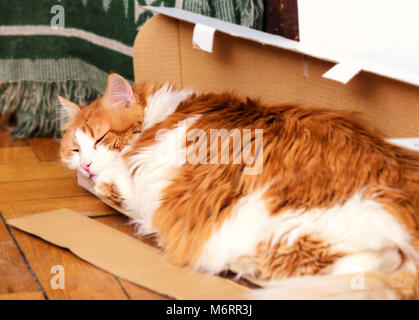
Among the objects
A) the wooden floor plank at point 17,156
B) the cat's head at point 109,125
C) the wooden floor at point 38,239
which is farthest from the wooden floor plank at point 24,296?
the wooden floor plank at point 17,156

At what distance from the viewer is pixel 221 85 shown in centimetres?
169

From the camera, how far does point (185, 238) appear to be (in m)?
1.10

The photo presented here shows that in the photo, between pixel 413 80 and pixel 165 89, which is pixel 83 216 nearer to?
pixel 165 89

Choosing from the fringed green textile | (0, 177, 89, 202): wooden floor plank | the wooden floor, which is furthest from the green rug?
(0, 177, 89, 202): wooden floor plank

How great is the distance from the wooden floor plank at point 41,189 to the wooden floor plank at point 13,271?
32cm

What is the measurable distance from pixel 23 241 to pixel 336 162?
2.40 ft

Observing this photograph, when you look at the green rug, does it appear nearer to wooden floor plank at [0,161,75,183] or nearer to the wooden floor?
the wooden floor

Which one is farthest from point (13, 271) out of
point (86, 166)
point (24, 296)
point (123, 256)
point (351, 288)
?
point (351, 288)

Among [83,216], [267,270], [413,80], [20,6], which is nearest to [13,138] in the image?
[20,6]

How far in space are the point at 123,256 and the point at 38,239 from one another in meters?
0.24

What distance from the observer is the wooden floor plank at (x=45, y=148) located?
200cm

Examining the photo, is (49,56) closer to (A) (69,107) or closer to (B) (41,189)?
(B) (41,189)

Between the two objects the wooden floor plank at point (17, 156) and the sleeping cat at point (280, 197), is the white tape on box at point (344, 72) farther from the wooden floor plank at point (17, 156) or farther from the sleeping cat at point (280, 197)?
the wooden floor plank at point (17, 156)

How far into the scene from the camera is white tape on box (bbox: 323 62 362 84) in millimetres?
1118
